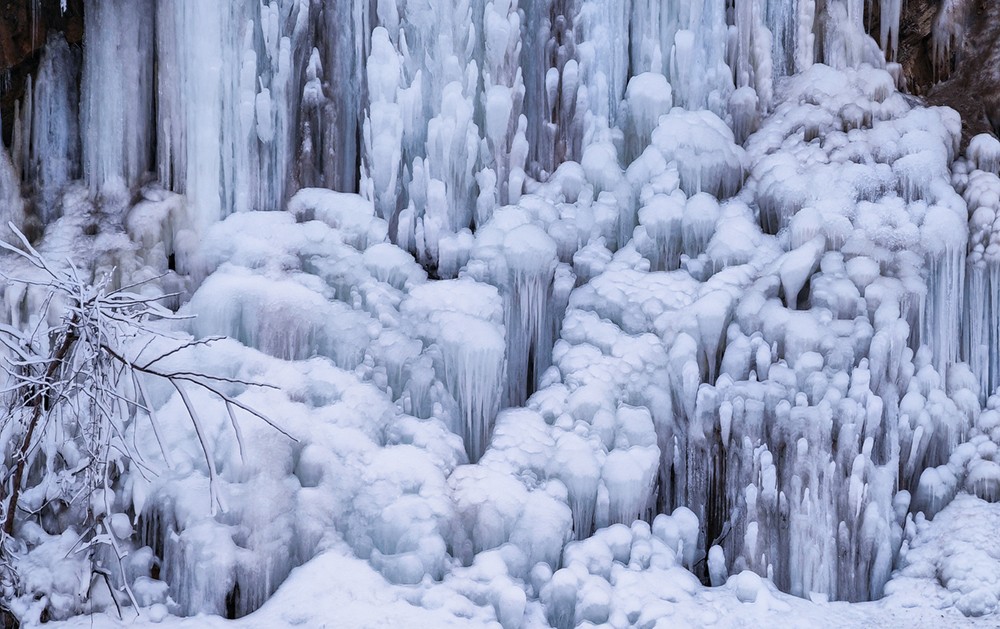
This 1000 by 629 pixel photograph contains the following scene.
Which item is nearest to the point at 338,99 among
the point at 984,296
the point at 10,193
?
the point at 10,193

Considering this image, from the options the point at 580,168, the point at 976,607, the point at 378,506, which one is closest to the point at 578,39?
the point at 580,168

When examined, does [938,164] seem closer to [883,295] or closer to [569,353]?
[883,295]

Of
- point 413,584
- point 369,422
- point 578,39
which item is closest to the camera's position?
point 413,584

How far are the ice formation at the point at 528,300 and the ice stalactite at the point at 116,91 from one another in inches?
0.8

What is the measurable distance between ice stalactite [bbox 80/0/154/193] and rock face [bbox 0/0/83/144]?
10 centimetres

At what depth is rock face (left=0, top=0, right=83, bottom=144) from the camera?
22.4ft

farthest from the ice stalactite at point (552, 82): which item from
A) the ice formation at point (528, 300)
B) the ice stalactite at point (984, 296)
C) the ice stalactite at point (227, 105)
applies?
the ice stalactite at point (984, 296)

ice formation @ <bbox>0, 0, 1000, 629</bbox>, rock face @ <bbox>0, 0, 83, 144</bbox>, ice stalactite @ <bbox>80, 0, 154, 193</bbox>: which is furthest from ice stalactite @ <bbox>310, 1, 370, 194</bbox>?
rock face @ <bbox>0, 0, 83, 144</bbox>

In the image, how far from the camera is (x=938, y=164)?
6988 mm

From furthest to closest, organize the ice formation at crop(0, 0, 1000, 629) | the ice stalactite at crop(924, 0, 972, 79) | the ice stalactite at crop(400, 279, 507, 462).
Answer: the ice stalactite at crop(924, 0, 972, 79) → the ice stalactite at crop(400, 279, 507, 462) → the ice formation at crop(0, 0, 1000, 629)

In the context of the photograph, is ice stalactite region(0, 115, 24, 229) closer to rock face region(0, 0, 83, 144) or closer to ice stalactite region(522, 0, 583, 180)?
rock face region(0, 0, 83, 144)

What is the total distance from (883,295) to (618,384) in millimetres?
1565

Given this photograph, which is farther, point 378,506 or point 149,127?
point 149,127

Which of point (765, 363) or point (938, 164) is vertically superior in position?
point (938, 164)
